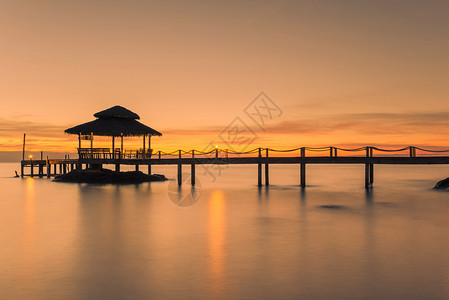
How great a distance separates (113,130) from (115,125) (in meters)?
1.00

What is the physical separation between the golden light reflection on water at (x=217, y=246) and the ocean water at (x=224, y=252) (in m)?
0.04

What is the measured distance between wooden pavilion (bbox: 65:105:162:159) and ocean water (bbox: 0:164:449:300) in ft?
46.6

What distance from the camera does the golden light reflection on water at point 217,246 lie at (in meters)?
8.92

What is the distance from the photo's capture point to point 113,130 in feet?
118

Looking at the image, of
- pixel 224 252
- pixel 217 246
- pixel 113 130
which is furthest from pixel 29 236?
pixel 113 130

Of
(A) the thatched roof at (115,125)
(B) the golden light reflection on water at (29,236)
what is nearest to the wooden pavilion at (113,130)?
(A) the thatched roof at (115,125)

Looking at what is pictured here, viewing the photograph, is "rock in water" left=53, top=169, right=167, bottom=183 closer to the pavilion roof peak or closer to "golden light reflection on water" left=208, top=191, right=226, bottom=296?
the pavilion roof peak

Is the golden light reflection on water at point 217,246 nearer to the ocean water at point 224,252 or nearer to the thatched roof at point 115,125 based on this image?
the ocean water at point 224,252

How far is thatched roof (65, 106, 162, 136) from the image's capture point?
36.3 m

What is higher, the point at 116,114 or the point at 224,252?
the point at 116,114

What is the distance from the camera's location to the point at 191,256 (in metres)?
11.4

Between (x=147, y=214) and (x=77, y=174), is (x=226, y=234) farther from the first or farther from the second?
(x=77, y=174)

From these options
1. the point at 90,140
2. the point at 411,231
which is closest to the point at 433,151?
the point at 411,231

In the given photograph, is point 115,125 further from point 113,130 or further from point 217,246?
point 217,246
